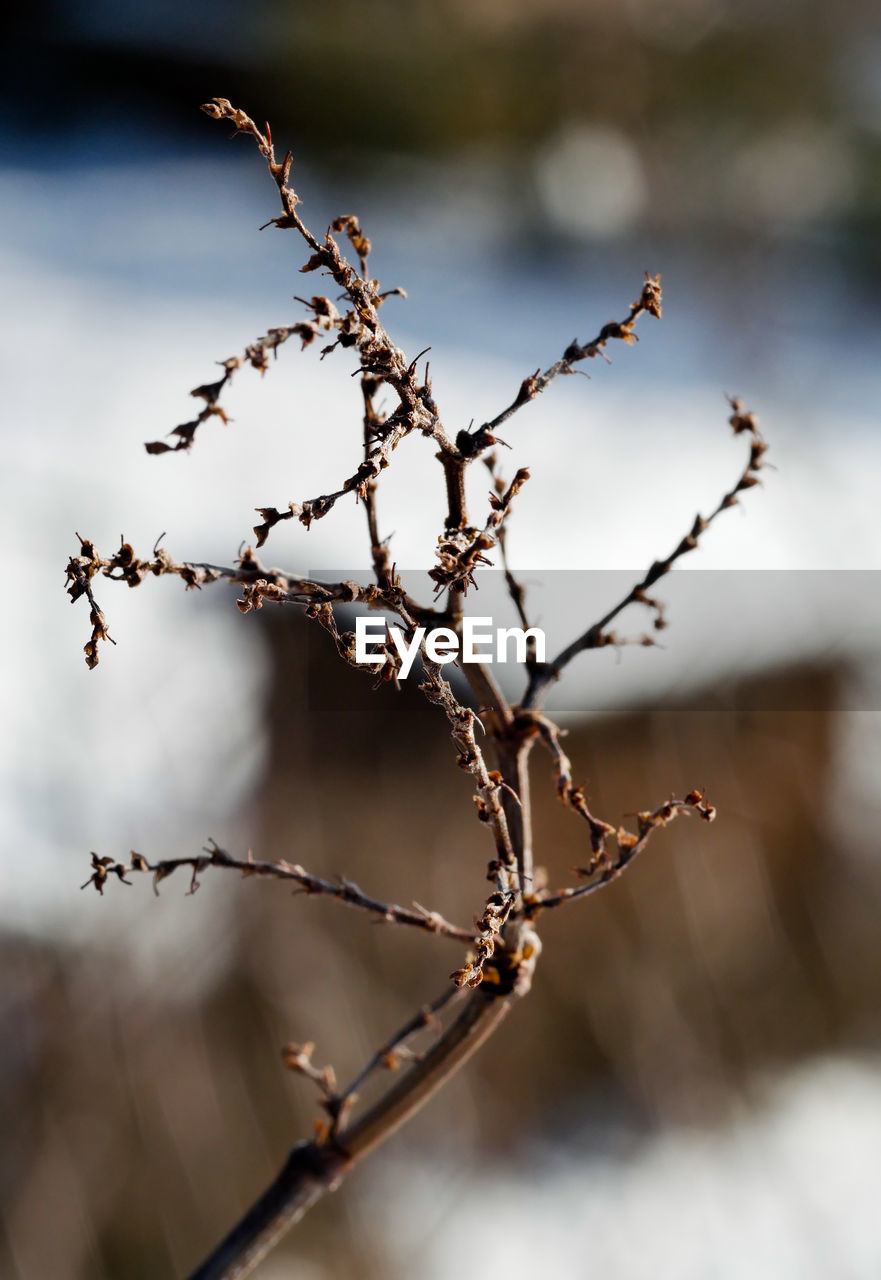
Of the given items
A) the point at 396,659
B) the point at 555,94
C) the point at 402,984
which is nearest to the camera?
the point at 396,659

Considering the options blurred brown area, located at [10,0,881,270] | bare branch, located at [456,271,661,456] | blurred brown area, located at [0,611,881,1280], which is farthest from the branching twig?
blurred brown area, located at [10,0,881,270]

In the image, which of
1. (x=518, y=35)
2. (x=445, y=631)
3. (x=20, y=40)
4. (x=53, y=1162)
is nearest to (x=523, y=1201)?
(x=53, y=1162)

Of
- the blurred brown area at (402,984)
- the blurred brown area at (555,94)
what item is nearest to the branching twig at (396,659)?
the blurred brown area at (402,984)

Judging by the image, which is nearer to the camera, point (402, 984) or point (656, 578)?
point (656, 578)

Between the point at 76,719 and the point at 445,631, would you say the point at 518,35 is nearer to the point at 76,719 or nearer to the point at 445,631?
the point at 76,719

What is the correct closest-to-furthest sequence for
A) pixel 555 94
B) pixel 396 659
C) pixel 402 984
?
pixel 396 659 < pixel 402 984 < pixel 555 94

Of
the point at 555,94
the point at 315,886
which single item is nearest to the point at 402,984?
the point at 315,886

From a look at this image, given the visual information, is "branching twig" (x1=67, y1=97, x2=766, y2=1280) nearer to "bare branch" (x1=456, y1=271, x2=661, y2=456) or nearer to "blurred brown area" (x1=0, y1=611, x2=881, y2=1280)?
"bare branch" (x1=456, y1=271, x2=661, y2=456)

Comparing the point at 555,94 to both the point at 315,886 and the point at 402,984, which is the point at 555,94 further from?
the point at 315,886

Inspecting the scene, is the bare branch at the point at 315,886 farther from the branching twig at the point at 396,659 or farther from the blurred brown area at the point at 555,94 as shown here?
the blurred brown area at the point at 555,94
